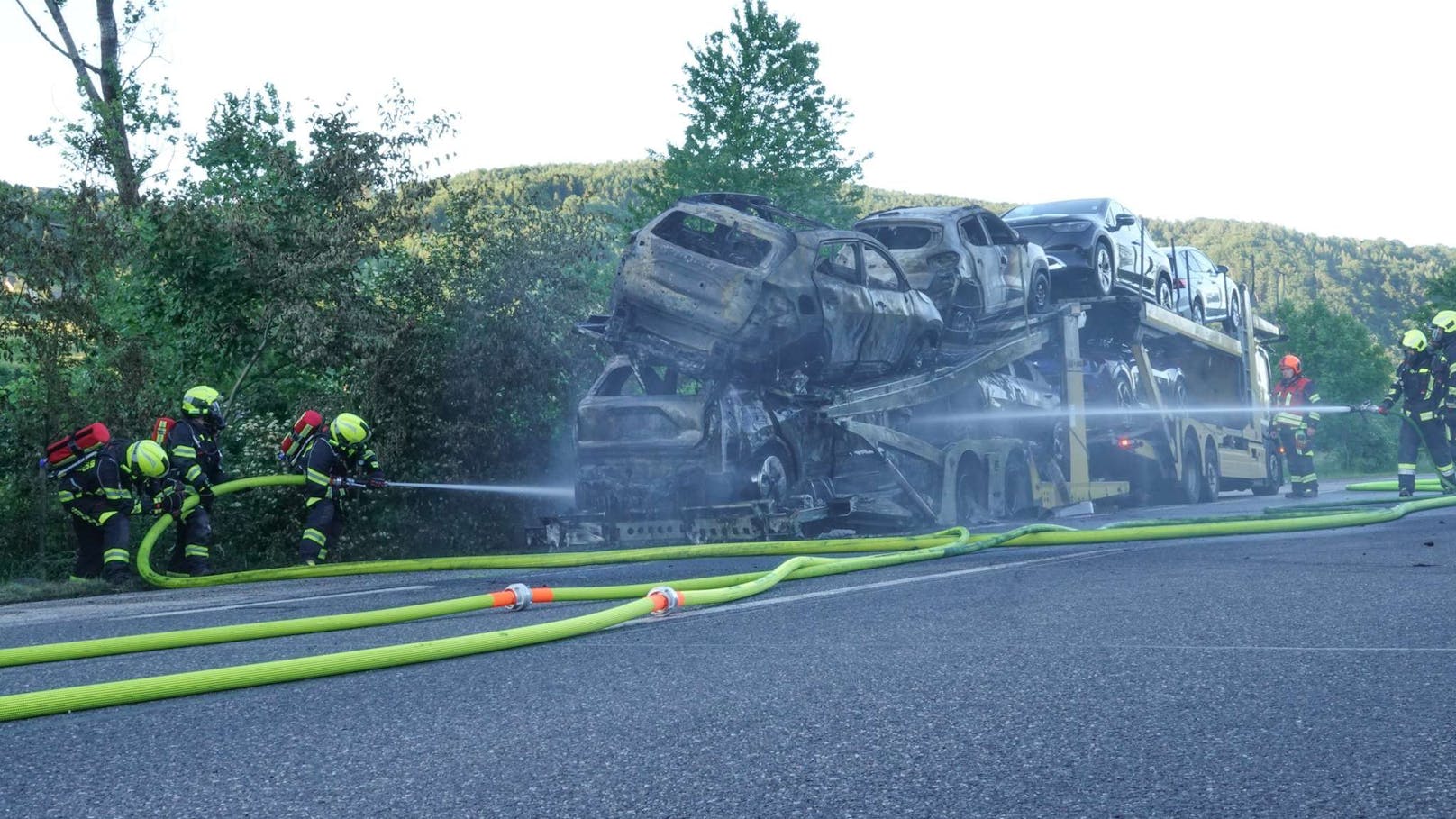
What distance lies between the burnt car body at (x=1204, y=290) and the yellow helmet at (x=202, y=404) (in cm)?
1133

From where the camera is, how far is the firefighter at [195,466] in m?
11.4

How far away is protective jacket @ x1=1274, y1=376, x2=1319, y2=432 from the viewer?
18.6m

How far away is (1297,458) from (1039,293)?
623 centimetres

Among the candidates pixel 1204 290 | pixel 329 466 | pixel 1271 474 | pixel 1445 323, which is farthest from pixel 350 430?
pixel 1271 474

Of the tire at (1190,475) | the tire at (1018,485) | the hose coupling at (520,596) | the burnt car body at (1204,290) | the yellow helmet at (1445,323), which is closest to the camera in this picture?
the hose coupling at (520,596)

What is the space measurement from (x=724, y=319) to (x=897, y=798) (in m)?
8.26

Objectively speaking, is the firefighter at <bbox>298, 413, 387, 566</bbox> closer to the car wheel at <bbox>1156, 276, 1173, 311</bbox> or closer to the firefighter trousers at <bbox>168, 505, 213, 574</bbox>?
the firefighter trousers at <bbox>168, 505, 213, 574</bbox>

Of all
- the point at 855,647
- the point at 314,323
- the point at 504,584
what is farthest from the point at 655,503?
the point at 855,647

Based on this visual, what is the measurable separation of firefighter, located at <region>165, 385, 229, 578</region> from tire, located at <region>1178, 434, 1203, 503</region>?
1168cm

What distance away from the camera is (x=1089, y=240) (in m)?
15.2

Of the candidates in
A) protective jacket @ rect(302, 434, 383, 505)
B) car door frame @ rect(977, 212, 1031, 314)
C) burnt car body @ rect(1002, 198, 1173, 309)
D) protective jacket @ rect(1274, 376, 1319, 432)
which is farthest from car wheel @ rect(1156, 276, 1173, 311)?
protective jacket @ rect(302, 434, 383, 505)

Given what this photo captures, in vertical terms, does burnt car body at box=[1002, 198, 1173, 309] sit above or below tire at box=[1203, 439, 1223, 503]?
above

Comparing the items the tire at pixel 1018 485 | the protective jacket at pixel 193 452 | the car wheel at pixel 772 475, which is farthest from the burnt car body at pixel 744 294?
the protective jacket at pixel 193 452

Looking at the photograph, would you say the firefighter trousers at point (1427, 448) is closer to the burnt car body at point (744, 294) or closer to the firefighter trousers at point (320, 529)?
the burnt car body at point (744, 294)
